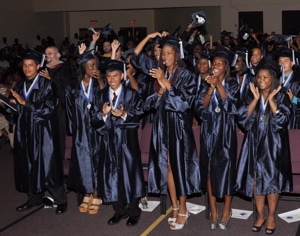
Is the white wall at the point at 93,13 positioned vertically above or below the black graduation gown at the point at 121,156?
above

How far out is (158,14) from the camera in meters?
27.9

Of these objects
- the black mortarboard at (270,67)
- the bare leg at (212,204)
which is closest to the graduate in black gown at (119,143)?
the bare leg at (212,204)

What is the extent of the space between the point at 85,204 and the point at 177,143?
65.4 inches

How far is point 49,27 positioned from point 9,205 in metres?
19.9

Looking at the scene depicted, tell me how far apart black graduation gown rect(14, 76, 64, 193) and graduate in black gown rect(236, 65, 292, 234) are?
2327 mm

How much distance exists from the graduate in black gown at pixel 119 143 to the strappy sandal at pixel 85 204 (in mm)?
736

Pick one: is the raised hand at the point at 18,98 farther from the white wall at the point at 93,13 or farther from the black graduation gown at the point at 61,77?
the white wall at the point at 93,13

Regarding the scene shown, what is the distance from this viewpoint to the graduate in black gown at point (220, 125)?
5695mm

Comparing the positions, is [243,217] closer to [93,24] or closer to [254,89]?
[254,89]

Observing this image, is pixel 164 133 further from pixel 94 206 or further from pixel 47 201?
pixel 47 201

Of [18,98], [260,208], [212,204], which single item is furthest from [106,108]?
[260,208]

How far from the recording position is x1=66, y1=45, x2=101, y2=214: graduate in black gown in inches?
252

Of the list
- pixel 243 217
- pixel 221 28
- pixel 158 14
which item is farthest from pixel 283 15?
pixel 243 217

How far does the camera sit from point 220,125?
5.75 meters
